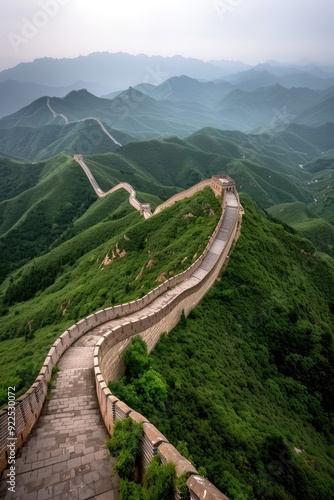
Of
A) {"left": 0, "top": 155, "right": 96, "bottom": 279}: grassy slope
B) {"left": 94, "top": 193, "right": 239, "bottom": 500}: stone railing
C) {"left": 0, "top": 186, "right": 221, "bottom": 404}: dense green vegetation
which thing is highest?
{"left": 94, "top": 193, "right": 239, "bottom": 500}: stone railing

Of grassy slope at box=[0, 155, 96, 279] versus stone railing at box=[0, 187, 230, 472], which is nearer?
stone railing at box=[0, 187, 230, 472]

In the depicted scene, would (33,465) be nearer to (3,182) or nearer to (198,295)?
(198,295)

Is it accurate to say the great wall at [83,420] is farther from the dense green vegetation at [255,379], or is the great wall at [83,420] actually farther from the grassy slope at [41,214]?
the grassy slope at [41,214]

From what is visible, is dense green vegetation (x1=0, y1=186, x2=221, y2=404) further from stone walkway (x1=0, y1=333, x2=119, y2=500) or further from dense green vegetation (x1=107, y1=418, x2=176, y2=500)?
dense green vegetation (x1=107, y1=418, x2=176, y2=500)

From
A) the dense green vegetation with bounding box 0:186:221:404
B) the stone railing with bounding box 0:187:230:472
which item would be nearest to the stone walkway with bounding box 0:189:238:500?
the stone railing with bounding box 0:187:230:472

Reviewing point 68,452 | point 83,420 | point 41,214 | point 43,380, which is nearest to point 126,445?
point 68,452

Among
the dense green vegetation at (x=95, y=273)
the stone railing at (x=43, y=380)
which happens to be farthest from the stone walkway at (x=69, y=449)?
the dense green vegetation at (x=95, y=273)
